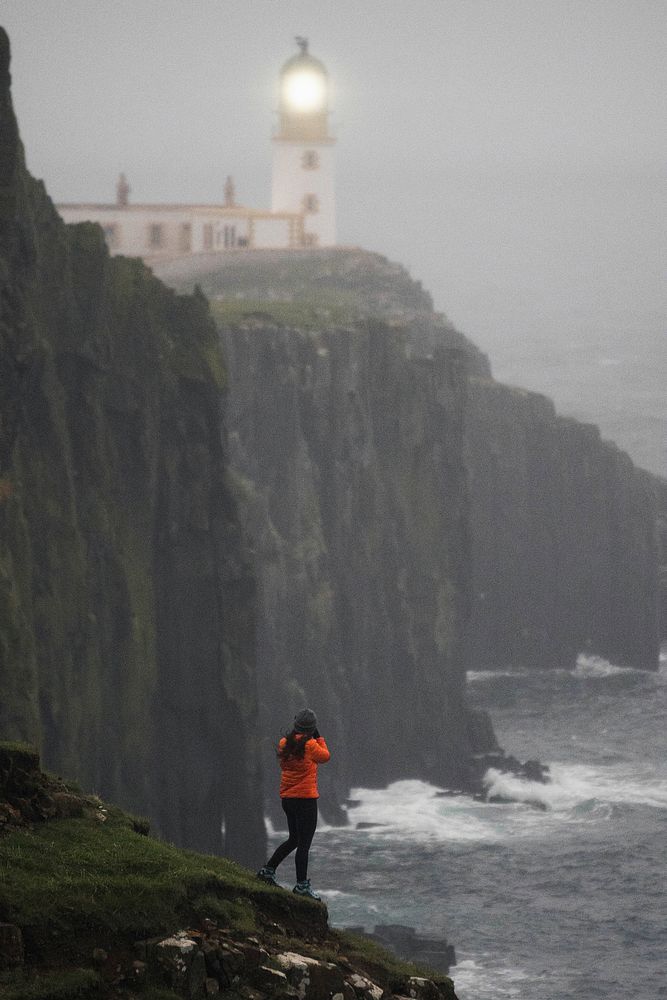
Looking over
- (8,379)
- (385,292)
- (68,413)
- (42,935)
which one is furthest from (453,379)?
(42,935)

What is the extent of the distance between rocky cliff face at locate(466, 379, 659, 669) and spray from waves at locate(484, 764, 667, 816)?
160ft

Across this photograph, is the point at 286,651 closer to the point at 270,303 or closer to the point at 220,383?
the point at 220,383

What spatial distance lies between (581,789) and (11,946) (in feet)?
329

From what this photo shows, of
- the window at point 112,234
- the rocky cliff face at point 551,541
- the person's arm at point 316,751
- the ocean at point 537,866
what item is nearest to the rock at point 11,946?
the person's arm at point 316,751

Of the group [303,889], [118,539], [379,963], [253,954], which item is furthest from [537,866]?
[253,954]

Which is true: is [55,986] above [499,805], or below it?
above

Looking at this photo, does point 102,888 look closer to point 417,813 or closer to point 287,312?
point 417,813

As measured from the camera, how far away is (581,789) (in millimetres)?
126375

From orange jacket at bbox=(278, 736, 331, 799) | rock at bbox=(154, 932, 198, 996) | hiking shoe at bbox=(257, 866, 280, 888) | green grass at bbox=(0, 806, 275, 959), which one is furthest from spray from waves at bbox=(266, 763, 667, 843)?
rock at bbox=(154, 932, 198, 996)

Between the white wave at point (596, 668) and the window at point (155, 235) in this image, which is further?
the window at point (155, 235)

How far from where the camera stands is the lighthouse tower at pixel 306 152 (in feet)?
636

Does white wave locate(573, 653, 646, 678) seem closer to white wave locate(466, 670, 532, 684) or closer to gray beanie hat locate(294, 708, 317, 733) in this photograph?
white wave locate(466, 670, 532, 684)

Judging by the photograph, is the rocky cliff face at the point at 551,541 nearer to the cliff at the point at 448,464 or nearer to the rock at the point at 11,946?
the cliff at the point at 448,464

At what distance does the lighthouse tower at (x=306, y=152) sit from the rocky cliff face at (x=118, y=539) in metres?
92.1
